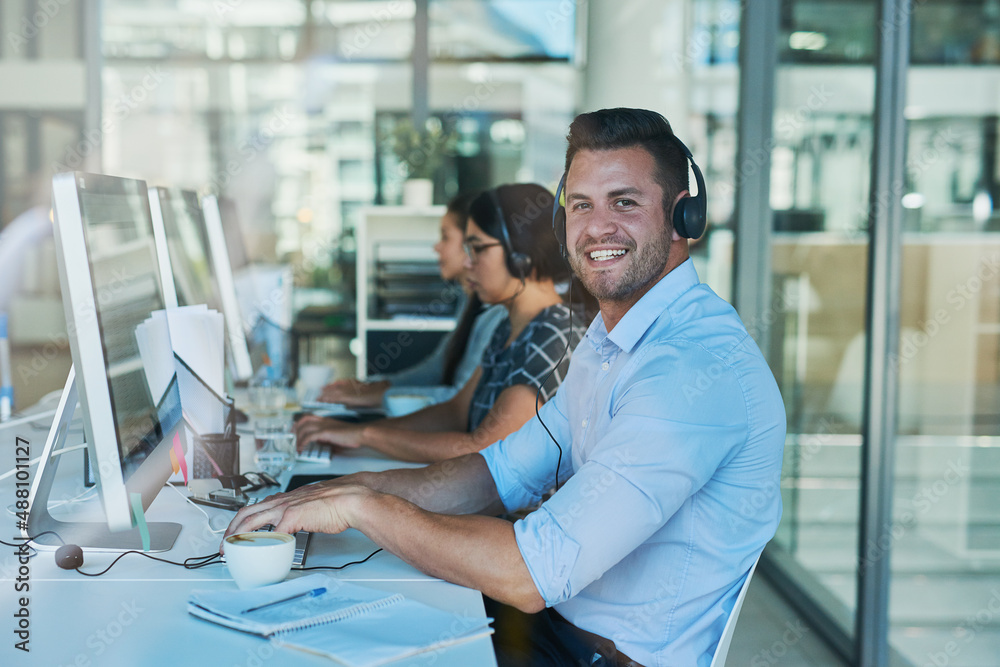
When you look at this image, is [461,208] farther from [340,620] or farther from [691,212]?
[340,620]

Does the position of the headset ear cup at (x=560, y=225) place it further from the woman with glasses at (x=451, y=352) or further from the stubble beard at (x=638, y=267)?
the woman with glasses at (x=451, y=352)

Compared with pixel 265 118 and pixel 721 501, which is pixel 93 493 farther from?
pixel 265 118

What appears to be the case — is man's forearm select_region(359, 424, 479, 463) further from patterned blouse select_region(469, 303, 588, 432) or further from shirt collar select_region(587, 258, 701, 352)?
shirt collar select_region(587, 258, 701, 352)

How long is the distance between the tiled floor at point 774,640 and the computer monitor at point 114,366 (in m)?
2.02

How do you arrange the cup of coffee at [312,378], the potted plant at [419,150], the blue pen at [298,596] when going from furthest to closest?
the potted plant at [419,150]
the cup of coffee at [312,378]
the blue pen at [298,596]

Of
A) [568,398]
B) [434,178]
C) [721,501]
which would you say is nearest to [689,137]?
[434,178]

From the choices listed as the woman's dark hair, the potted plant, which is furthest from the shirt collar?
the potted plant

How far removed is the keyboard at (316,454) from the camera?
1923 millimetres

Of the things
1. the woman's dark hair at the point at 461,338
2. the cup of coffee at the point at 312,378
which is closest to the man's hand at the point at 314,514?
the cup of coffee at the point at 312,378

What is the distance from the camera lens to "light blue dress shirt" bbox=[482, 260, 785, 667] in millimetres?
1131

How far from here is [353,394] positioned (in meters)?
2.77

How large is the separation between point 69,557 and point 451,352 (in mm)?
2040

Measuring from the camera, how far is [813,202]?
3.11 meters

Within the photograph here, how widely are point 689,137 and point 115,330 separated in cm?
342
